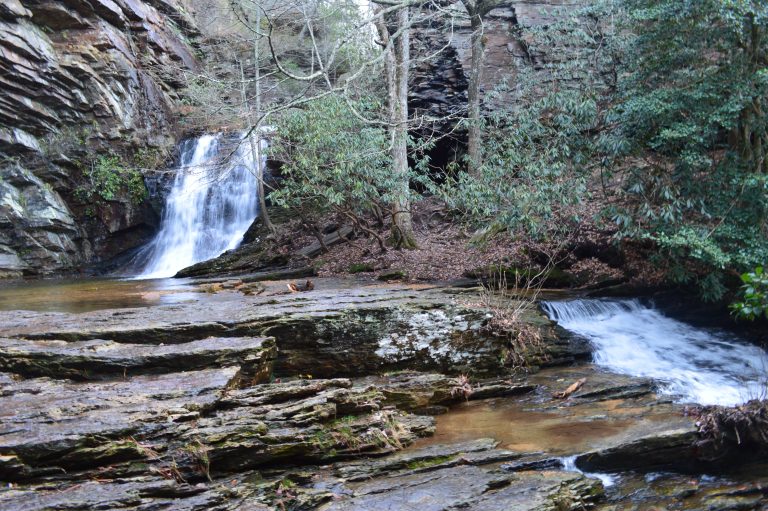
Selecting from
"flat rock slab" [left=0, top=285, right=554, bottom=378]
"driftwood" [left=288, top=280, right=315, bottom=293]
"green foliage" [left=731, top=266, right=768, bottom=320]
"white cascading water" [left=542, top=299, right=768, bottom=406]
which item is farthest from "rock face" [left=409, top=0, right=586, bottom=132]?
"green foliage" [left=731, top=266, right=768, bottom=320]

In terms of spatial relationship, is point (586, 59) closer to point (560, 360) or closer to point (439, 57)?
point (439, 57)

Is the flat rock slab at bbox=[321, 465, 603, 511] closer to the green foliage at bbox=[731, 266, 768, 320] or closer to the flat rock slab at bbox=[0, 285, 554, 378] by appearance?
the green foliage at bbox=[731, 266, 768, 320]

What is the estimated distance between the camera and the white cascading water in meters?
7.18

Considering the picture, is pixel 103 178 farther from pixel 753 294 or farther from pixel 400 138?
pixel 753 294

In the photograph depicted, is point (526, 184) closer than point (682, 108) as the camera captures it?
No

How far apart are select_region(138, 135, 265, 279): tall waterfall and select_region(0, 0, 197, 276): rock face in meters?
1.26

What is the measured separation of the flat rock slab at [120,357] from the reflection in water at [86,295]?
338 cm

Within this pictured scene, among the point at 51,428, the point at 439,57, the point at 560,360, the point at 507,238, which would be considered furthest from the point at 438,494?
the point at 439,57

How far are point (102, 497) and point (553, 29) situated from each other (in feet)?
46.4

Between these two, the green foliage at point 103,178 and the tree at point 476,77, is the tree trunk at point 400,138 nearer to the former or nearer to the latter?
the tree at point 476,77

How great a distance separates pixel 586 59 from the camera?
44.0 feet

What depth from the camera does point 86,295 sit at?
1151 cm

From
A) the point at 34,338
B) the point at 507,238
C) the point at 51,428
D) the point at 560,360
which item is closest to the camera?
the point at 51,428

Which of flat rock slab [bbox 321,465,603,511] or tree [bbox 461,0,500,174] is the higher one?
tree [bbox 461,0,500,174]
